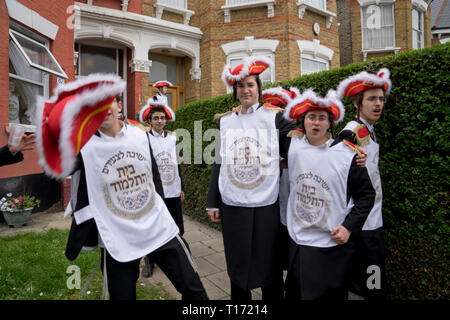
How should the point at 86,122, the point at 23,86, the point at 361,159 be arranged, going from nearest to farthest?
1. the point at 86,122
2. the point at 361,159
3. the point at 23,86

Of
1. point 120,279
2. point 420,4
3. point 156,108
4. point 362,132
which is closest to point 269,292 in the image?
point 120,279

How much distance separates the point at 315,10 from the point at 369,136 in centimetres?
1024

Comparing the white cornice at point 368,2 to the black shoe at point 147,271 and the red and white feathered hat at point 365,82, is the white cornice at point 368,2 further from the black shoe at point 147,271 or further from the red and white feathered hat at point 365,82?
the black shoe at point 147,271

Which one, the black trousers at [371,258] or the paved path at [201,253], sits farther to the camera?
the paved path at [201,253]

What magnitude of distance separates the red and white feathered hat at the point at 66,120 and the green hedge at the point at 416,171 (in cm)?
243

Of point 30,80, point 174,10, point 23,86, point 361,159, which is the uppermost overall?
point 174,10

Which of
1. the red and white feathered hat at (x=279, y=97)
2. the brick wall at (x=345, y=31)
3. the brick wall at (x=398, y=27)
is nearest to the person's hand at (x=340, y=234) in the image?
the red and white feathered hat at (x=279, y=97)

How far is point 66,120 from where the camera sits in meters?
1.44

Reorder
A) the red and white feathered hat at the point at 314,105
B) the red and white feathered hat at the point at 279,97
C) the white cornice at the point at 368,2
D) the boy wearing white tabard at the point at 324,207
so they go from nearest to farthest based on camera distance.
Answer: the boy wearing white tabard at the point at 324,207
the red and white feathered hat at the point at 314,105
the red and white feathered hat at the point at 279,97
the white cornice at the point at 368,2

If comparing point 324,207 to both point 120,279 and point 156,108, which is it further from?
point 156,108

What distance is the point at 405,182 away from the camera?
2.60 m

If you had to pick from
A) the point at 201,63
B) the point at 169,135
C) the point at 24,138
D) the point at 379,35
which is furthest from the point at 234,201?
the point at 379,35

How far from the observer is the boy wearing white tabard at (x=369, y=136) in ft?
7.55

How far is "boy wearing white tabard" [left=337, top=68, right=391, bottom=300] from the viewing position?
2.30 m
